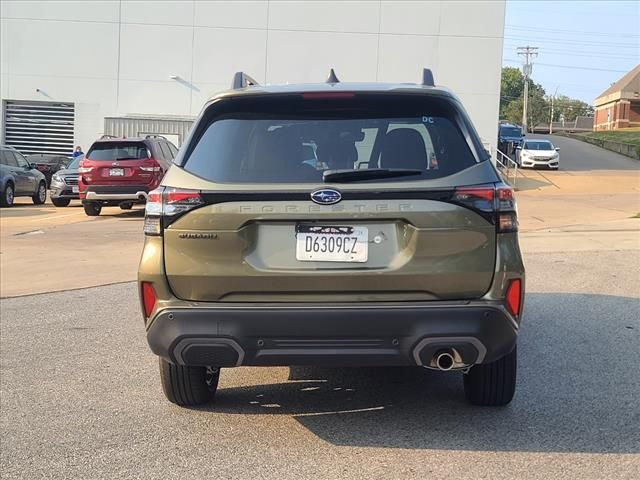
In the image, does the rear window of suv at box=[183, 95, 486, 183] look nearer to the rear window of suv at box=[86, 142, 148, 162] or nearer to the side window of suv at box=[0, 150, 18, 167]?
the rear window of suv at box=[86, 142, 148, 162]

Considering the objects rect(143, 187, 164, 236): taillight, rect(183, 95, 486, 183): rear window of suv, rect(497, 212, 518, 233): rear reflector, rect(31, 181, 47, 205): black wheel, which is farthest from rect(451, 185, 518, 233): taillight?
rect(31, 181, 47, 205): black wheel

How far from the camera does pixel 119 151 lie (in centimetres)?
1752

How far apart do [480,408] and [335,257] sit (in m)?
1.63

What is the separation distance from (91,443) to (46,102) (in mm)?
32512

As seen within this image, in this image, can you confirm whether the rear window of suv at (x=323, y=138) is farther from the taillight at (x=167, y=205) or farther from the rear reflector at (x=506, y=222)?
the rear reflector at (x=506, y=222)

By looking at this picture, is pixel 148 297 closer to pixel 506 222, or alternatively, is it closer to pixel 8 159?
pixel 506 222

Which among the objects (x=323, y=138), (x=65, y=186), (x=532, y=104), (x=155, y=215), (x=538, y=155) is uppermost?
(x=532, y=104)

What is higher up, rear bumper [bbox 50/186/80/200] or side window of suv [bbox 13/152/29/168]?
side window of suv [bbox 13/152/29/168]

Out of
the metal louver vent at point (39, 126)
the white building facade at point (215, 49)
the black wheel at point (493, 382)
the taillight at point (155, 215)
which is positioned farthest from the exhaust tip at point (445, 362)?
the metal louver vent at point (39, 126)

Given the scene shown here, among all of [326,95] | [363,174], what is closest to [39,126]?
[326,95]

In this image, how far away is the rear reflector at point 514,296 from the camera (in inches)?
149

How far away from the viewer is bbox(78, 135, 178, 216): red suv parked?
1727cm

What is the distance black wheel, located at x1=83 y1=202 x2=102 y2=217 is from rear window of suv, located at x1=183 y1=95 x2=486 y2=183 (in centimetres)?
1563

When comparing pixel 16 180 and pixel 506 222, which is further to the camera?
pixel 16 180
